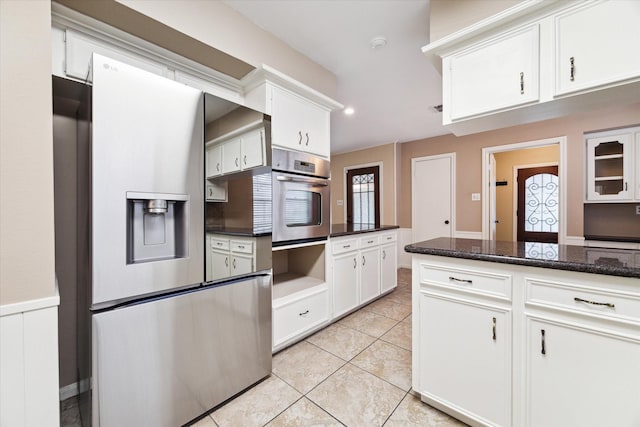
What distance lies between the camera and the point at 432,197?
15.7ft

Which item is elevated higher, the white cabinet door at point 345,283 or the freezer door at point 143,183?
the freezer door at point 143,183

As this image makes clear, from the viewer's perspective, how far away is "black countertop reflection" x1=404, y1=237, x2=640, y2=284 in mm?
1026

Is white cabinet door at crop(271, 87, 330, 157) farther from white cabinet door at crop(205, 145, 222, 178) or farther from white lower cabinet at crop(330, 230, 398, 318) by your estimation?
white lower cabinet at crop(330, 230, 398, 318)

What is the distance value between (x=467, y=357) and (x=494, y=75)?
1.58 m

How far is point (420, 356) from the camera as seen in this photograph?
4.97 feet

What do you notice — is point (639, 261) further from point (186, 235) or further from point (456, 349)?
point (186, 235)

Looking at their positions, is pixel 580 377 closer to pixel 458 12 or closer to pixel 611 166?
pixel 458 12

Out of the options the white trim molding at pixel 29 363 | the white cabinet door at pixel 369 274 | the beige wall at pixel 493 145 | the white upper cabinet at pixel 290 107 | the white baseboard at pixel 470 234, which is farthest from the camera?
the white baseboard at pixel 470 234

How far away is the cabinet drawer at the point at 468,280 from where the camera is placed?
49.4 inches

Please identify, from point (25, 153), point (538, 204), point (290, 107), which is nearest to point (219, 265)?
point (25, 153)

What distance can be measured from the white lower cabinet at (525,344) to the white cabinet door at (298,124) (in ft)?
4.27

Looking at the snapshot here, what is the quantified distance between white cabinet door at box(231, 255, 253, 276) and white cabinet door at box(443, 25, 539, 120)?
1.58 m

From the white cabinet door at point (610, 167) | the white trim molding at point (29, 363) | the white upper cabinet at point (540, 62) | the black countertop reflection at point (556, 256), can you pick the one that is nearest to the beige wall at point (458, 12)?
the white upper cabinet at point (540, 62)

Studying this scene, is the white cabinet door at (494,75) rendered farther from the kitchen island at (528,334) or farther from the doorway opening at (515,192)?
the doorway opening at (515,192)
